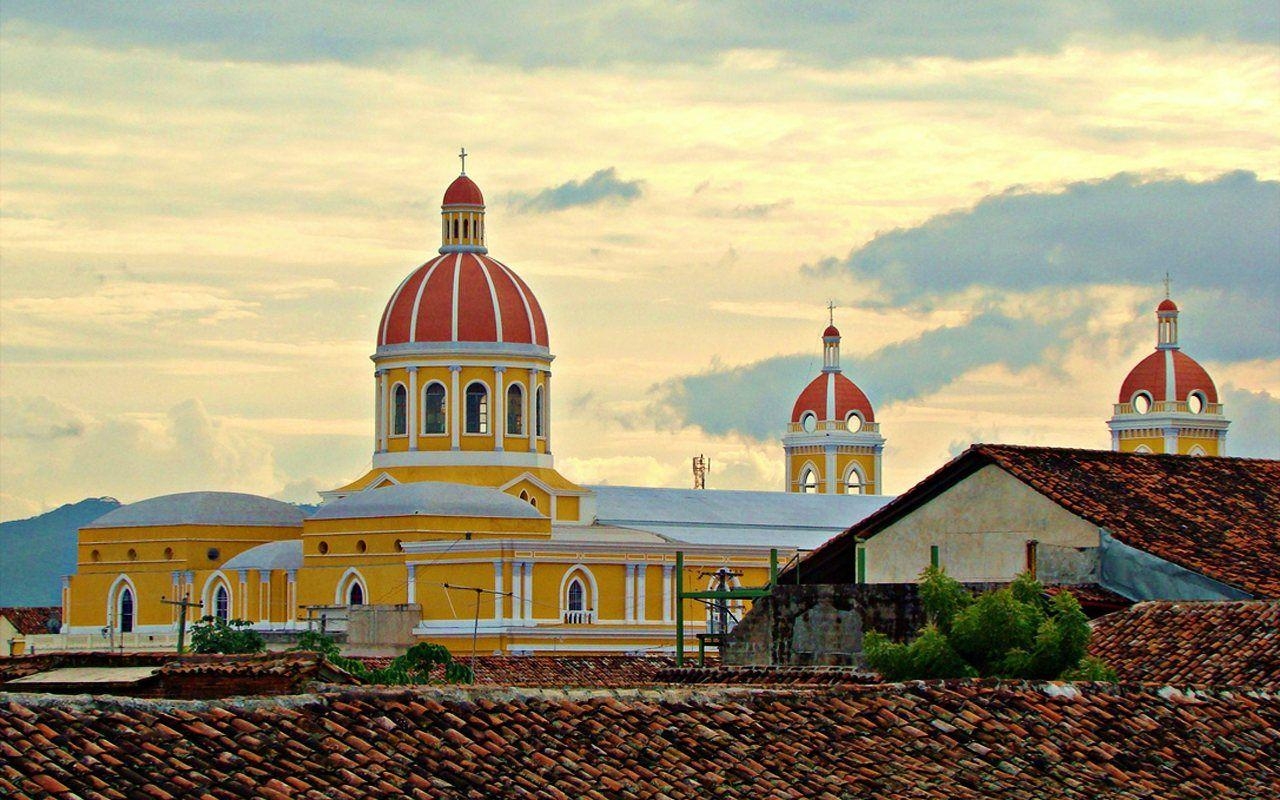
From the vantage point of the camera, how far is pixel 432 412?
6919 centimetres

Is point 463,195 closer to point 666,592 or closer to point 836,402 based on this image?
point 666,592

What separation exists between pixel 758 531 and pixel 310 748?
61.2 metres

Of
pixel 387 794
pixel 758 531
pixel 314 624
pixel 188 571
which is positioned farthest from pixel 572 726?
pixel 758 531

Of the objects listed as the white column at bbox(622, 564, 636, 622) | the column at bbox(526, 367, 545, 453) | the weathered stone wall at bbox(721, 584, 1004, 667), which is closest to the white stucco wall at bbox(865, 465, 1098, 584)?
the weathered stone wall at bbox(721, 584, 1004, 667)

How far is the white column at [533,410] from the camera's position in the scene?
69.1 metres

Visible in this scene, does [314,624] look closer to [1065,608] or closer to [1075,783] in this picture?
[1065,608]

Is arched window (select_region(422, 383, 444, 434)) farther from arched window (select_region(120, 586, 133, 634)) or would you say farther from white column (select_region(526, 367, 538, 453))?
arched window (select_region(120, 586, 133, 634))

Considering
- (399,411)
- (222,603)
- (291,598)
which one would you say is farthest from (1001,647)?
(399,411)

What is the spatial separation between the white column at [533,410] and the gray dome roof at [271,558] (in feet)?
21.8

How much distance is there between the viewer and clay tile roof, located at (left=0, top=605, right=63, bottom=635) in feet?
252

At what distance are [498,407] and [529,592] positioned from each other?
859 centimetres

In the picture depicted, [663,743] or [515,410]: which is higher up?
[515,410]

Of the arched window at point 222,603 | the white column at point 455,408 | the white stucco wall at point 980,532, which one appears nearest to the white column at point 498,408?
the white column at point 455,408

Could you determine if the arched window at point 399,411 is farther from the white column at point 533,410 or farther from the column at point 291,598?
the column at point 291,598
